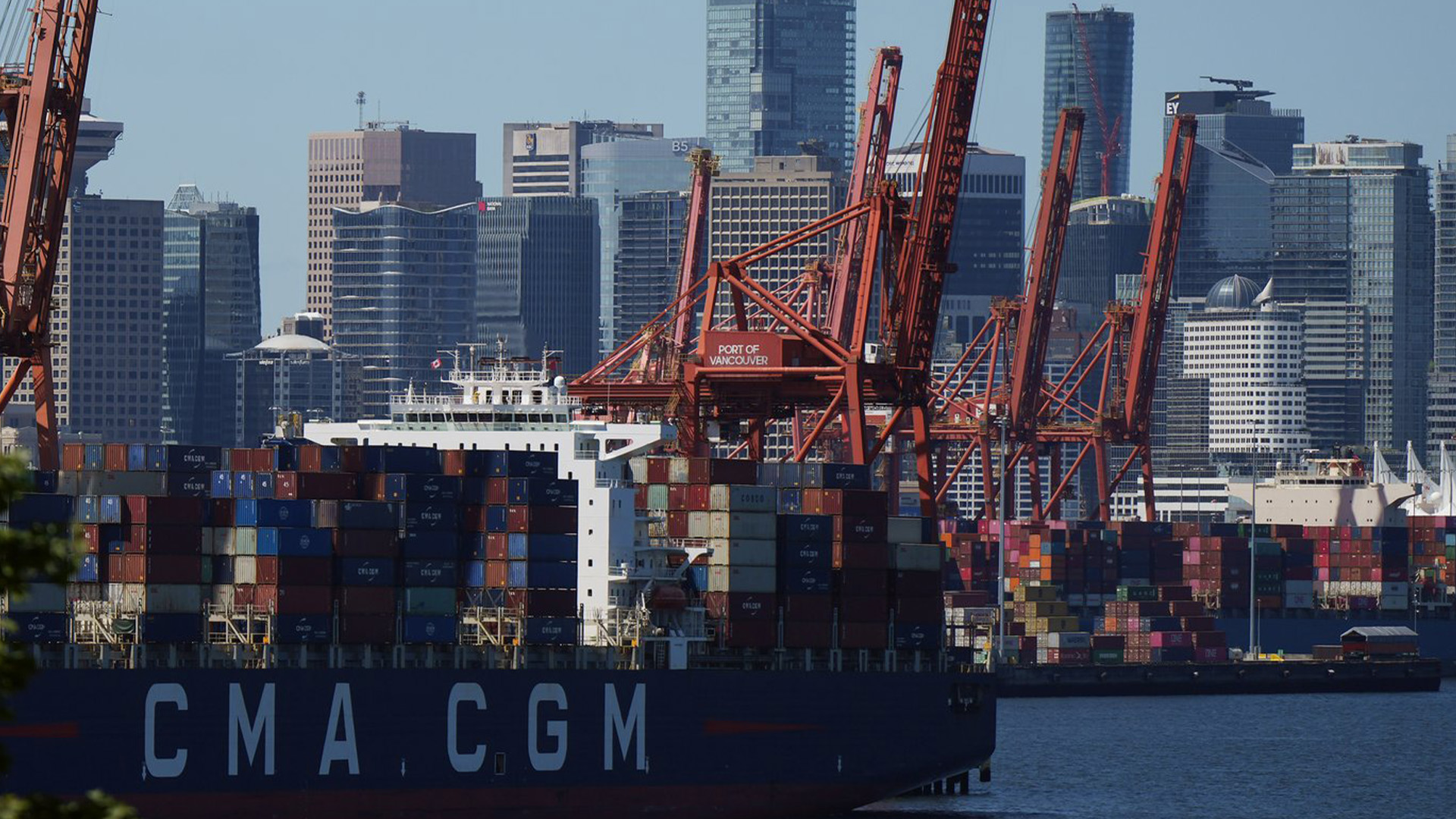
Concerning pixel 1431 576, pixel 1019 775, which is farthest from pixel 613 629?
pixel 1431 576

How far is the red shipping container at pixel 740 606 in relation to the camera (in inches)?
2114

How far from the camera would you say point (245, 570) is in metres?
47.6

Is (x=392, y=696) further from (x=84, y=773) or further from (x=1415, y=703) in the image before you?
(x=1415, y=703)

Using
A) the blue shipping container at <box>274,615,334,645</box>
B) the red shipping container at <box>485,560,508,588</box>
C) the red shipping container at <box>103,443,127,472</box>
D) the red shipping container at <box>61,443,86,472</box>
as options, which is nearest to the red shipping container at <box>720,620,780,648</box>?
the red shipping container at <box>485,560,508,588</box>

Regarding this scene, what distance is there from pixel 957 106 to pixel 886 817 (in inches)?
742

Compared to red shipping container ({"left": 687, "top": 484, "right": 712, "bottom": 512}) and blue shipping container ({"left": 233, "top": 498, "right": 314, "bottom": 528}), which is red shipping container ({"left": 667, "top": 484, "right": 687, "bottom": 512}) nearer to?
red shipping container ({"left": 687, "top": 484, "right": 712, "bottom": 512})

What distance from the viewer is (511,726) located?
50219 mm

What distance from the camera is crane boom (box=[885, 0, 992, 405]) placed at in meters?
67.6

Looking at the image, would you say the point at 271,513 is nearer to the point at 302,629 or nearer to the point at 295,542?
the point at 295,542

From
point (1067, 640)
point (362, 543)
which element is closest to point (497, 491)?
point (362, 543)

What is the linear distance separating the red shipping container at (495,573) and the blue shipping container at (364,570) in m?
2.16

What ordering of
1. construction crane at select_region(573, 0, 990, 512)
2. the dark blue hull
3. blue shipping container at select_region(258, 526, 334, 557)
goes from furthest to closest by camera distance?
construction crane at select_region(573, 0, 990, 512)
blue shipping container at select_region(258, 526, 334, 557)
the dark blue hull

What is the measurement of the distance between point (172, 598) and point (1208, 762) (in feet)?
112

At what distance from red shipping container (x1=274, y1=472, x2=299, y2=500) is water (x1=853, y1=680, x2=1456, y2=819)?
14.3 m
